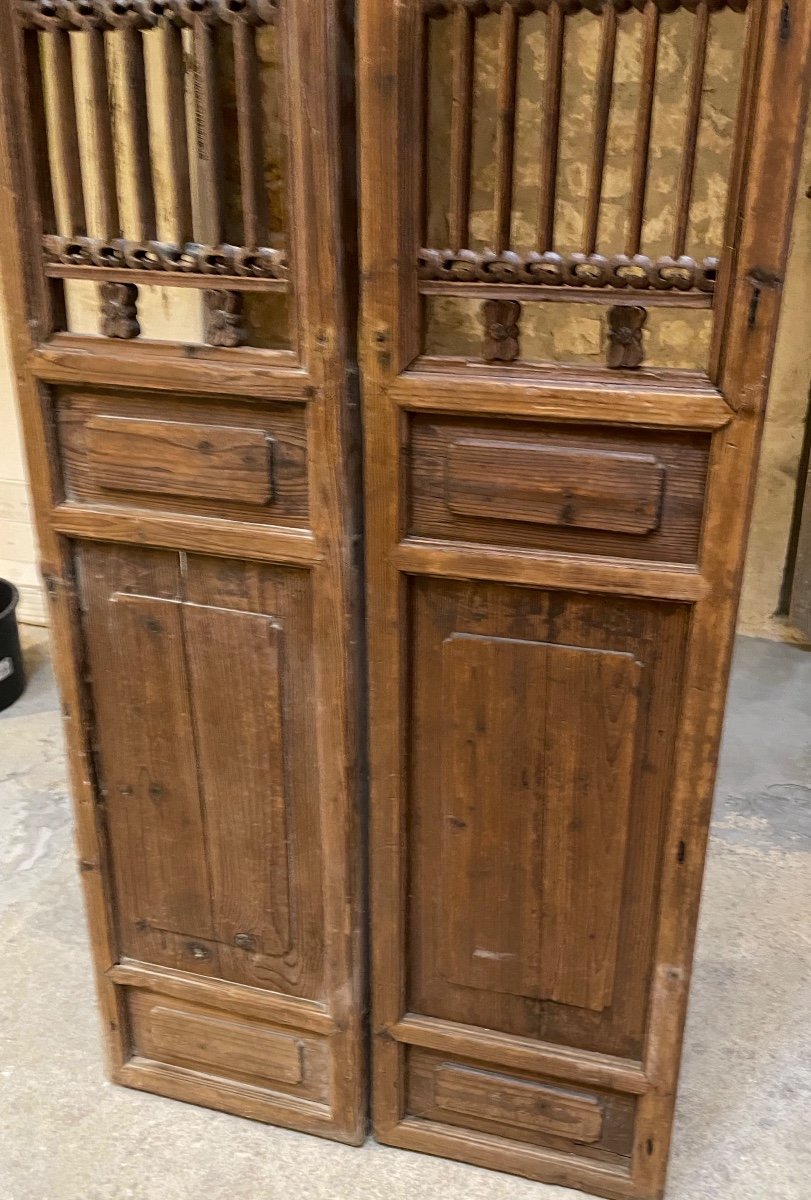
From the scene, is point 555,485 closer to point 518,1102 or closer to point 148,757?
point 148,757

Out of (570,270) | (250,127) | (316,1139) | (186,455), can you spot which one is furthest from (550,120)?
(316,1139)

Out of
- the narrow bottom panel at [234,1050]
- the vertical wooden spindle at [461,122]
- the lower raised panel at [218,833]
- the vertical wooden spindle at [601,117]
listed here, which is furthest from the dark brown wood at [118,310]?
the narrow bottom panel at [234,1050]

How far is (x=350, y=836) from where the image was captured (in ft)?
4.35

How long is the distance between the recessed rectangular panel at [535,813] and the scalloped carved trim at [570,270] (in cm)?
41

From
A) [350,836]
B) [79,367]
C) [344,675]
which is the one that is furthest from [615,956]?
[79,367]

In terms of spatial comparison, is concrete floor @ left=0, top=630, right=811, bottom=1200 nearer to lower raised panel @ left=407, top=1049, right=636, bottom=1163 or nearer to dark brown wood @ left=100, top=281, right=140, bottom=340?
lower raised panel @ left=407, top=1049, right=636, bottom=1163

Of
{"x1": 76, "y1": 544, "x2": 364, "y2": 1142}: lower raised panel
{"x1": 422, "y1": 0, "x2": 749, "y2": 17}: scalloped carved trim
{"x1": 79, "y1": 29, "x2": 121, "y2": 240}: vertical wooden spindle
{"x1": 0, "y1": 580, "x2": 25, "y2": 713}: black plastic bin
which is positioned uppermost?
{"x1": 422, "y1": 0, "x2": 749, "y2": 17}: scalloped carved trim

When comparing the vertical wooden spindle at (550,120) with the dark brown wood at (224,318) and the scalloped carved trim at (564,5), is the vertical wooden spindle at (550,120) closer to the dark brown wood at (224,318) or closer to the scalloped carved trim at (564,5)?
the scalloped carved trim at (564,5)

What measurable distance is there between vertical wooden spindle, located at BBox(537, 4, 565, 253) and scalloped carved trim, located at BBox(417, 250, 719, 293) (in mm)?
30

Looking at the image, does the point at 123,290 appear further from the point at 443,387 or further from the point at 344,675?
the point at 344,675

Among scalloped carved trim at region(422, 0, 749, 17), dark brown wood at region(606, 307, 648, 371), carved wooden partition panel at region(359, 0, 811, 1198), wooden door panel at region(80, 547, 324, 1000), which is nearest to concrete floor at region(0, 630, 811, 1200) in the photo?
carved wooden partition panel at region(359, 0, 811, 1198)


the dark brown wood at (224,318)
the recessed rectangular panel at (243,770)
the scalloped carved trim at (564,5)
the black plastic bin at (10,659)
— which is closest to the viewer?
the scalloped carved trim at (564,5)

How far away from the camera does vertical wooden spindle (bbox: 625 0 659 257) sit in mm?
966

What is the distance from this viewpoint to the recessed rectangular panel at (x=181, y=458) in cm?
119
